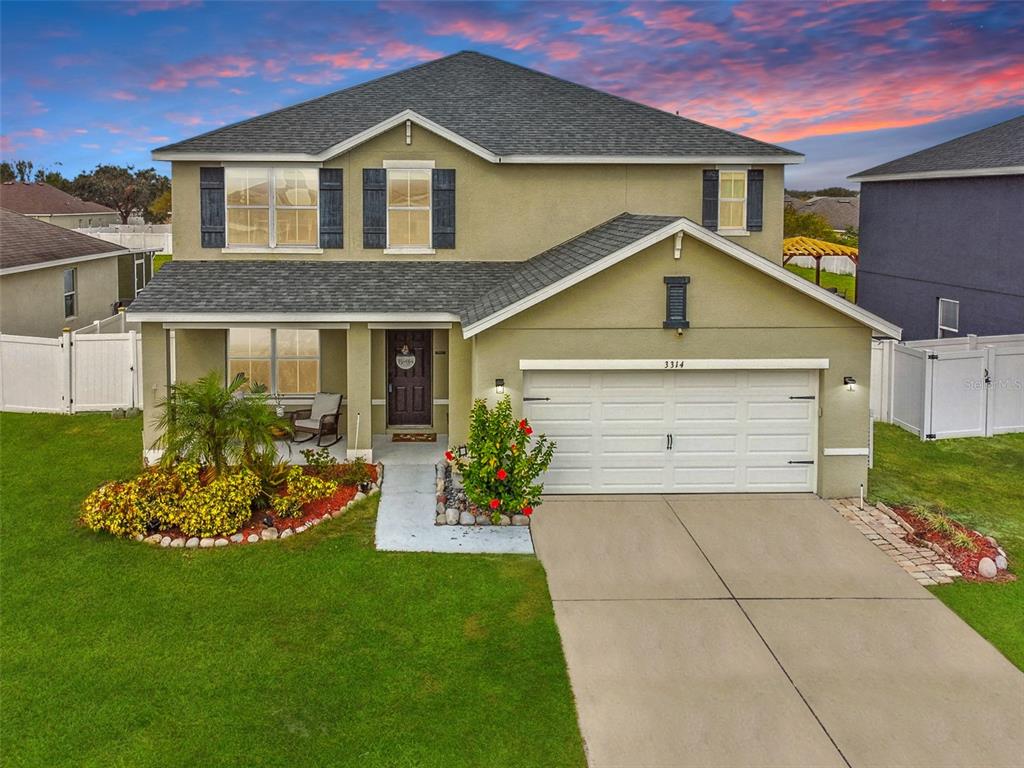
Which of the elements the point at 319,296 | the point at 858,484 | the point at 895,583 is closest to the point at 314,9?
the point at 319,296

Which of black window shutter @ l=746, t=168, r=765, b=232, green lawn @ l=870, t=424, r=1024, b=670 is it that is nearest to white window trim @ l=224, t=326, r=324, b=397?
black window shutter @ l=746, t=168, r=765, b=232

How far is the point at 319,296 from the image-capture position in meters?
16.4

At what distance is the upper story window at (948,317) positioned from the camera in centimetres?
2411

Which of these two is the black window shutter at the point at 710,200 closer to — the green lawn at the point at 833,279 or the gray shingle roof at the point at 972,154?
the gray shingle roof at the point at 972,154

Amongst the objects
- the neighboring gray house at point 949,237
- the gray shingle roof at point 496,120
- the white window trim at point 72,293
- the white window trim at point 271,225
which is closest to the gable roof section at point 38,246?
the white window trim at point 72,293

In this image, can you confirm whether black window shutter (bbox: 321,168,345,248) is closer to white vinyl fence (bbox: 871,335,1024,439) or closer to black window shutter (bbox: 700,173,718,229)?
black window shutter (bbox: 700,173,718,229)

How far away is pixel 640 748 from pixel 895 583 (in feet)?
17.4

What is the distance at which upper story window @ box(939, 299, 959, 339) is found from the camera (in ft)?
79.1

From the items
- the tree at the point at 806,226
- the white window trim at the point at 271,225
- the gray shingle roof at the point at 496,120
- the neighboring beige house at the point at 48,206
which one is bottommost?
the white window trim at the point at 271,225

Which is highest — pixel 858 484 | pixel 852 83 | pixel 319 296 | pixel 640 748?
pixel 852 83

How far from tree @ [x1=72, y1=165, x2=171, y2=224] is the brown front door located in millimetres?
71879

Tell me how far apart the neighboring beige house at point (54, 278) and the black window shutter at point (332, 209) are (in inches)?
374

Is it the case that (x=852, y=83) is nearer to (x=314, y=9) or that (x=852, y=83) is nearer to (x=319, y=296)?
(x=314, y=9)

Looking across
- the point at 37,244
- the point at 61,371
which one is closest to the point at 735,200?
the point at 61,371
